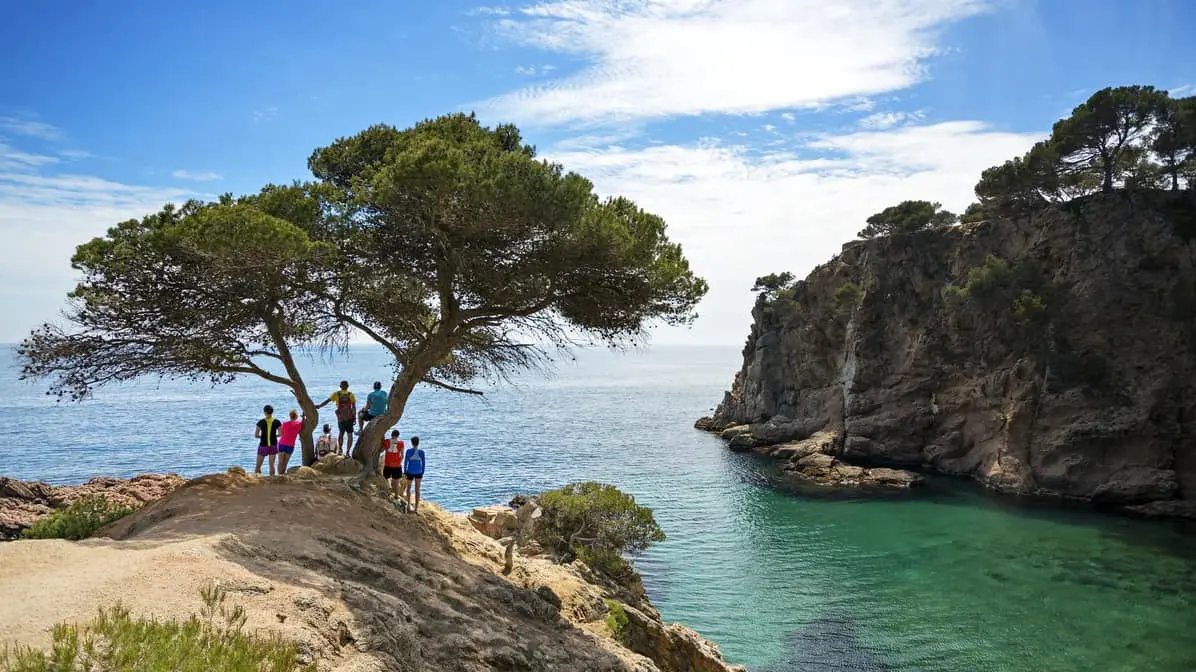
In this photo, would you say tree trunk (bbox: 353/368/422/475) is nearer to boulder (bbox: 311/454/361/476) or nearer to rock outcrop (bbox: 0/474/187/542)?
boulder (bbox: 311/454/361/476)

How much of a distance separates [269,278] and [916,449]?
164 ft

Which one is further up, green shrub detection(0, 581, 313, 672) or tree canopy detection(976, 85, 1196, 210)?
tree canopy detection(976, 85, 1196, 210)

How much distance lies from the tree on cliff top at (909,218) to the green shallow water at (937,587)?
3171 centimetres

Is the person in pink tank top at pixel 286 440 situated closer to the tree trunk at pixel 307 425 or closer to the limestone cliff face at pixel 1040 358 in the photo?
the tree trunk at pixel 307 425

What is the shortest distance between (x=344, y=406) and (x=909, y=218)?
62.2 meters

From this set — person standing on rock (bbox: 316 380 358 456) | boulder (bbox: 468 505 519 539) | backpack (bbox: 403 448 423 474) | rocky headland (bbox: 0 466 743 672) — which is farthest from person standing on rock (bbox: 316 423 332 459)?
boulder (bbox: 468 505 519 539)

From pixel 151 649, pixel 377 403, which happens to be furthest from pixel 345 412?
pixel 151 649

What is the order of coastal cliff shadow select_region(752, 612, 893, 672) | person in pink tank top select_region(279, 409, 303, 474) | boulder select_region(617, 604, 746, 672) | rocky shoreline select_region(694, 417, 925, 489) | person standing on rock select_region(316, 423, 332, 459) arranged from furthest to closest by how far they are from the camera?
rocky shoreline select_region(694, 417, 925, 489) → coastal cliff shadow select_region(752, 612, 893, 672) → person standing on rock select_region(316, 423, 332, 459) → person in pink tank top select_region(279, 409, 303, 474) → boulder select_region(617, 604, 746, 672)

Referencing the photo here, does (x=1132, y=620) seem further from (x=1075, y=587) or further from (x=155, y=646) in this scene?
(x=155, y=646)

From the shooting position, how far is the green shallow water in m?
22.9

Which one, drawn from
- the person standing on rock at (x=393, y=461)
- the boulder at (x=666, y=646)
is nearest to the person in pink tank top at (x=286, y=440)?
the person standing on rock at (x=393, y=461)

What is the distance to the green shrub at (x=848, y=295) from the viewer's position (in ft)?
207

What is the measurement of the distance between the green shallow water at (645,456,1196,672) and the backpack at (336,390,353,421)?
45.5 ft

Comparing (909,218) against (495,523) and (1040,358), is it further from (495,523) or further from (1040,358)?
(495,523)
